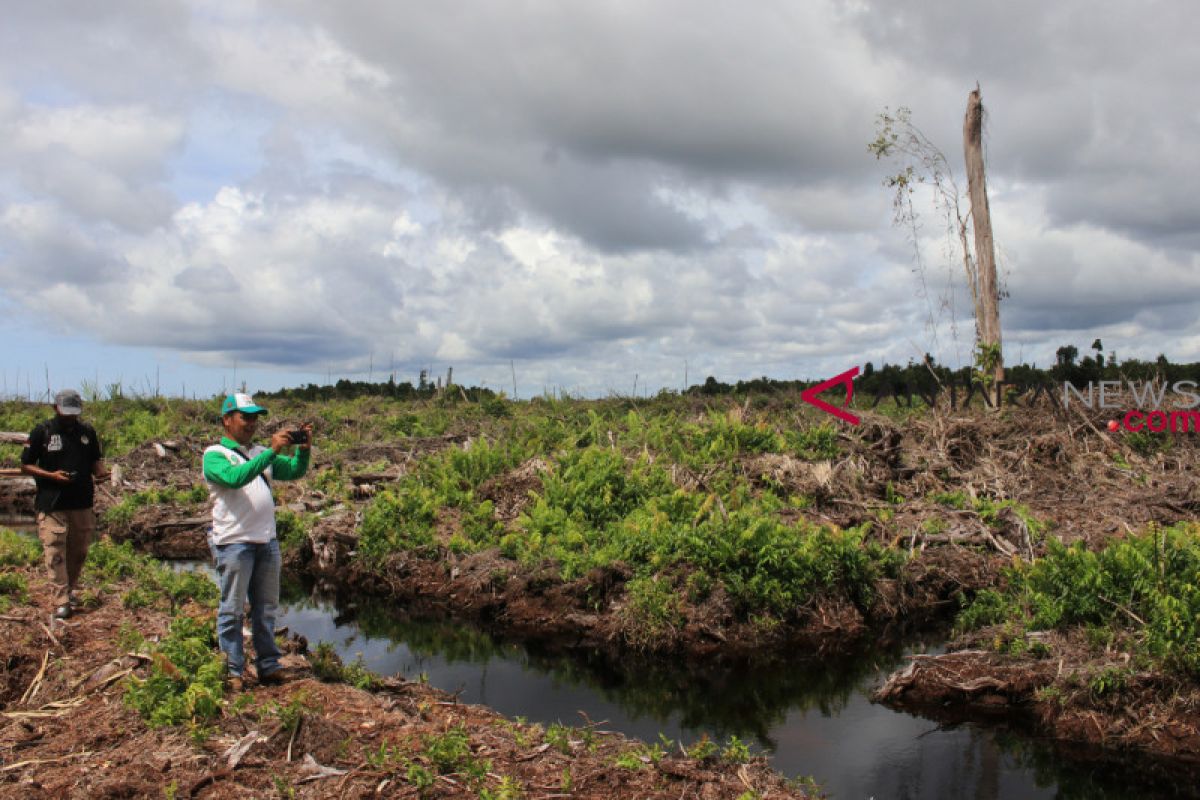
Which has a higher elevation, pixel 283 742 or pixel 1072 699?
pixel 283 742

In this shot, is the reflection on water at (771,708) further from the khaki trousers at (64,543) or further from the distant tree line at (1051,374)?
the distant tree line at (1051,374)

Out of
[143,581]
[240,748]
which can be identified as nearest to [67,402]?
[143,581]

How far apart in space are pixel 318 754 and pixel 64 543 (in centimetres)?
451

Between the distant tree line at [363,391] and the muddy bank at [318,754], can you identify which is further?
the distant tree line at [363,391]

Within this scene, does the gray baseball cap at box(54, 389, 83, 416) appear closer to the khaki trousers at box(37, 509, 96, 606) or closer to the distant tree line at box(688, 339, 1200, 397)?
the khaki trousers at box(37, 509, 96, 606)

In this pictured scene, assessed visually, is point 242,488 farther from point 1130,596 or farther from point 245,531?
point 1130,596

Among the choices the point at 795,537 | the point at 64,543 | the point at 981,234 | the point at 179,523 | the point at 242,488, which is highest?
the point at 981,234

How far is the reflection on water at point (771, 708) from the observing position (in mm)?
7512

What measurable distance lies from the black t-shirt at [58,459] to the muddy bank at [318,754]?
195 centimetres

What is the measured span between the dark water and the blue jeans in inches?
60.1

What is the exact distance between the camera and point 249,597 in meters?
7.34

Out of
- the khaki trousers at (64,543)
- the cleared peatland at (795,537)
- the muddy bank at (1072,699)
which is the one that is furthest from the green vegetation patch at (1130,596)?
the khaki trousers at (64,543)

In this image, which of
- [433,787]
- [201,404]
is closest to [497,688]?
[433,787]

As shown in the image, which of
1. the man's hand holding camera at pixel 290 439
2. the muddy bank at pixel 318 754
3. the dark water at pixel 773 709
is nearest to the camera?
the muddy bank at pixel 318 754
